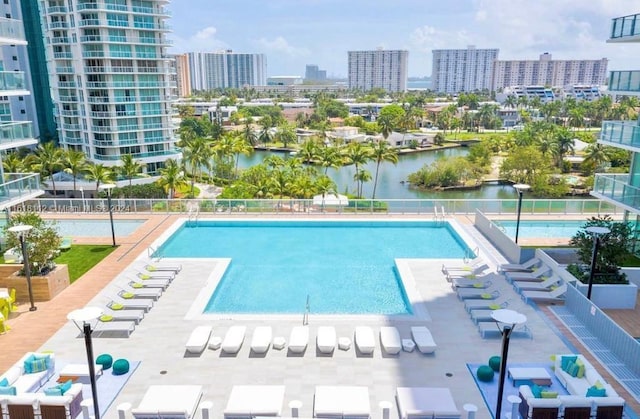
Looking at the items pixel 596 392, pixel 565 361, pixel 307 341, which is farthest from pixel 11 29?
pixel 596 392

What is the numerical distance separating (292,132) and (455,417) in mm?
82278

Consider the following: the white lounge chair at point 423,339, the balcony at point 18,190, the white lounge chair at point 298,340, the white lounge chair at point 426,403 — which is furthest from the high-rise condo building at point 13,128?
the white lounge chair at point 426,403

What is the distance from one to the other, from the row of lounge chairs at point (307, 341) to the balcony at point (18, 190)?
11.2m

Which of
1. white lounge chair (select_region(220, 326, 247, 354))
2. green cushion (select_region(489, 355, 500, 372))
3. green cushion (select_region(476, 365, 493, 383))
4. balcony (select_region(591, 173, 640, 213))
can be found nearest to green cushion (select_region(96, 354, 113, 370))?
white lounge chair (select_region(220, 326, 247, 354))

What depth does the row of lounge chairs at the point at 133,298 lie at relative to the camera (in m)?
13.6

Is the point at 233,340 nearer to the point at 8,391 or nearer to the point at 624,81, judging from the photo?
the point at 8,391

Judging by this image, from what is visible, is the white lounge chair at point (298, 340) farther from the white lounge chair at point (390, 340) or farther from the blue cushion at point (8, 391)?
the blue cushion at point (8, 391)

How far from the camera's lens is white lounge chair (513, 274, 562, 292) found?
53.3ft

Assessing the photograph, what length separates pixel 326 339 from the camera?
12.6 metres

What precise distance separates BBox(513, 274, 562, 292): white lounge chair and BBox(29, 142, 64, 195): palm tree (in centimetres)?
3971

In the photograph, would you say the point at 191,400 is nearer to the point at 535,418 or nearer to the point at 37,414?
the point at 37,414

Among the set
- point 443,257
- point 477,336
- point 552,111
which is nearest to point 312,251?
point 443,257

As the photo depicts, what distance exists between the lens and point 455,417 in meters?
9.66

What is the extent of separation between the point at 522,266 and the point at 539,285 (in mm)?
1731
